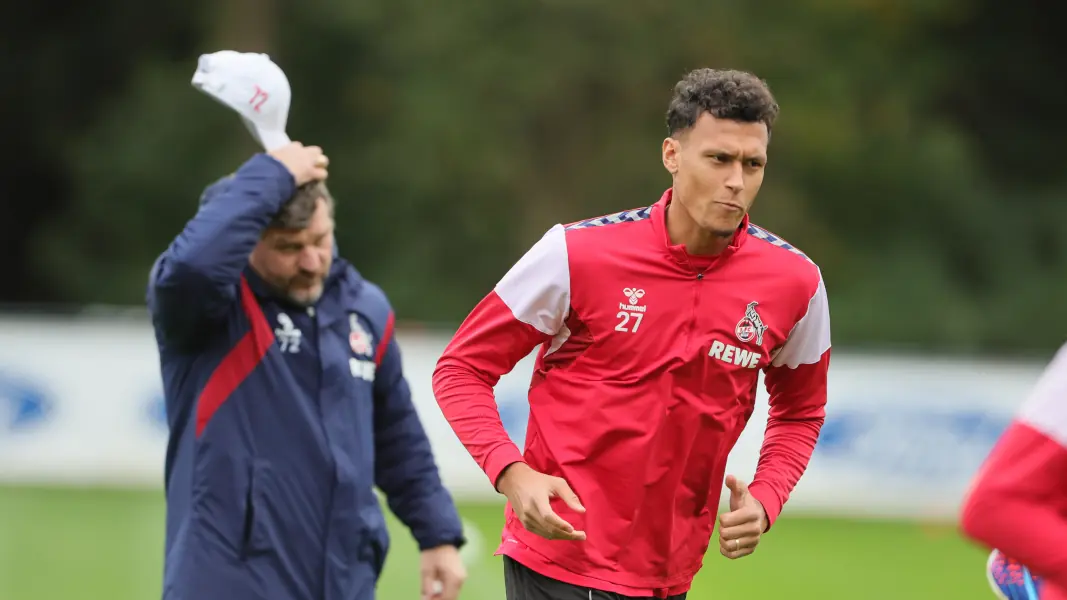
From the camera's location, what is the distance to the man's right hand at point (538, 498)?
3621mm

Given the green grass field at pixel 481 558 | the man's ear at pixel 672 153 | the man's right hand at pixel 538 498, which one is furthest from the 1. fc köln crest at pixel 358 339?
the green grass field at pixel 481 558

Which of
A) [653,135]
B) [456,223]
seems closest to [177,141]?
[456,223]

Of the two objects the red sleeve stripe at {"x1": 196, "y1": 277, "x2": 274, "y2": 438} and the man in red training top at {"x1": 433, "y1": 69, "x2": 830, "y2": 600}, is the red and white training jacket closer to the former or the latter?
the man in red training top at {"x1": 433, "y1": 69, "x2": 830, "y2": 600}

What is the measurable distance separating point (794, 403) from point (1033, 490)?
5.13 ft

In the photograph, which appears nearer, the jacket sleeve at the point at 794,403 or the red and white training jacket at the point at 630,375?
the red and white training jacket at the point at 630,375

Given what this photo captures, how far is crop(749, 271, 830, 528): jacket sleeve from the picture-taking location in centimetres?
408

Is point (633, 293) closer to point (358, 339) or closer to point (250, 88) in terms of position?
point (358, 339)

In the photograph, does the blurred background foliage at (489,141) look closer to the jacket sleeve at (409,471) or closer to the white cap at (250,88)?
the jacket sleeve at (409,471)

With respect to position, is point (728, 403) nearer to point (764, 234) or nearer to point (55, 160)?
point (764, 234)

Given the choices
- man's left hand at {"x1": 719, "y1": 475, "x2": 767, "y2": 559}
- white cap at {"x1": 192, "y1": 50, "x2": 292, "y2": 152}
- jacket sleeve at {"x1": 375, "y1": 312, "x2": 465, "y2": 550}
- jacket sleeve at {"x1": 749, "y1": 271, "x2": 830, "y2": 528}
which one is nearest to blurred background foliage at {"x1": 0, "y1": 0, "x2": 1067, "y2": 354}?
jacket sleeve at {"x1": 375, "y1": 312, "x2": 465, "y2": 550}

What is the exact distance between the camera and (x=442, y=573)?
4.73 meters

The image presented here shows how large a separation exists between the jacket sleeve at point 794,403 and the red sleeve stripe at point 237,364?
4.67ft

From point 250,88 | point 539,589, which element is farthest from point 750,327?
point 250,88

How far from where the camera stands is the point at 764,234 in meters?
4.14
